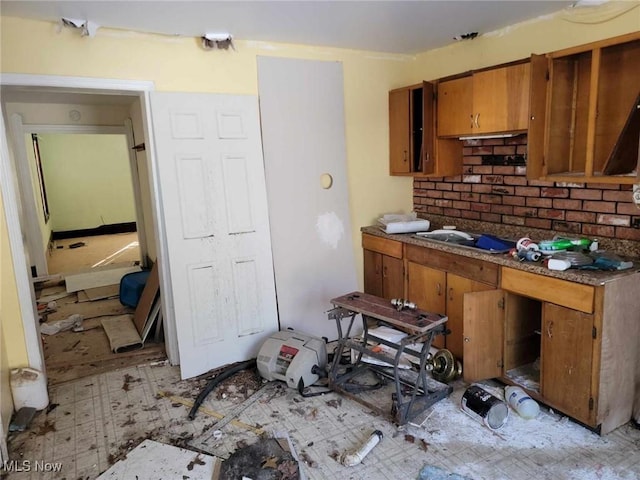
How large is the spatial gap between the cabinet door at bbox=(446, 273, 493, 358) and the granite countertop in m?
0.21

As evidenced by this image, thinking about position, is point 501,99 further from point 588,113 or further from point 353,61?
point 353,61

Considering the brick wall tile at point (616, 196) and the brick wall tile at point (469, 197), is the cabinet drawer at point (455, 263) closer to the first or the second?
the brick wall tile at point (469, 197)

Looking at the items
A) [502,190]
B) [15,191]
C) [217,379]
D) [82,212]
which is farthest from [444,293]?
A: [82,212]

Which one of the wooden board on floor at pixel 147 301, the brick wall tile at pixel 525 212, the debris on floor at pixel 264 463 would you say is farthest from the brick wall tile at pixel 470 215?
the wooden board on floor at pixel 147 301

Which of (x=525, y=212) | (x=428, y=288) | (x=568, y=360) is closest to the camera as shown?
(x=568, y=360)

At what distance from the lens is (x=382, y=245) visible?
3.81 metres

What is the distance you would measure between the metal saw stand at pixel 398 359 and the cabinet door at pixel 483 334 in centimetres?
20

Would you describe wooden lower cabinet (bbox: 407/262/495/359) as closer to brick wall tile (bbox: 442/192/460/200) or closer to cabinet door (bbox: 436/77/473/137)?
brick wall tile (bbox: 442/192/460/200)

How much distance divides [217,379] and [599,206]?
2.76m

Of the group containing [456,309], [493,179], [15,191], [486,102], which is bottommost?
[456,309]

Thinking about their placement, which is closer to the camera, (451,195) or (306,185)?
(306,185)

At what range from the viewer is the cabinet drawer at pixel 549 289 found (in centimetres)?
234

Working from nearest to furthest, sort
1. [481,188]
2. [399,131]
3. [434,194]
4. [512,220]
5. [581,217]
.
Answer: [581,217], [512,220], [481,188], [399,131], [434,194]

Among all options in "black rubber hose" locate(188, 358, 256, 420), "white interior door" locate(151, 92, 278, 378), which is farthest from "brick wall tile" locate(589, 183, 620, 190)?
"black rubber hose" locate(188, 358, 256, 420)
